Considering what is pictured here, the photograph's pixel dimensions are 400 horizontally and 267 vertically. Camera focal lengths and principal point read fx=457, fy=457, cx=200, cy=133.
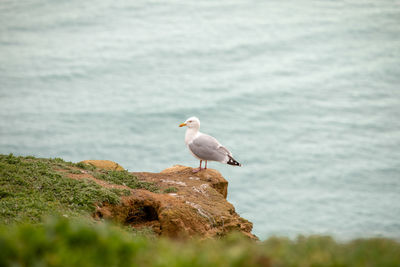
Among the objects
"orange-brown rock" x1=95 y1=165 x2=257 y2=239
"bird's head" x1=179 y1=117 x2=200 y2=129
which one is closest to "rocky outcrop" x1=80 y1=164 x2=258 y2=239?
"orange-brown rock" x1=95 y1=165 x2=257 y2=239

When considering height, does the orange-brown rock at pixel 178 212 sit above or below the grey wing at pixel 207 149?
below

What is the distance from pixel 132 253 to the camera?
4.70m

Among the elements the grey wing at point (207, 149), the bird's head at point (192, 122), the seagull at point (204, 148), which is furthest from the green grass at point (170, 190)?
the bird's head at point (192, 122)

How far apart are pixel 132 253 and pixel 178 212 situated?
17.3 ft

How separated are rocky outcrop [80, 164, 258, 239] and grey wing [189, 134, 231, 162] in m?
1.78

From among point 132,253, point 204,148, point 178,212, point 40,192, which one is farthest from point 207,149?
point 132,253

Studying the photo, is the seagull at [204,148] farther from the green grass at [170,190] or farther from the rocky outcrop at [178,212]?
the green grass at [170,190]

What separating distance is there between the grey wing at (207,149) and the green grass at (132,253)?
8323 millimetres

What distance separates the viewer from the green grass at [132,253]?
430cm

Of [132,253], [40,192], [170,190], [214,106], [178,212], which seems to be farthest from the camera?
[214,106]

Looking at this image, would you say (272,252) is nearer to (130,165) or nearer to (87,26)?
(130,165)

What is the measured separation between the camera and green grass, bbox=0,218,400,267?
4.30 metres

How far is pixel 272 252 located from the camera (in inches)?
185

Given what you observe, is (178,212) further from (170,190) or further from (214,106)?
(214,106)
